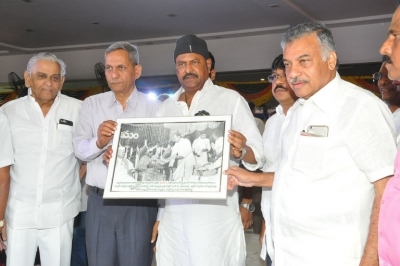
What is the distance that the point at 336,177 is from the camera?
69.7 inches

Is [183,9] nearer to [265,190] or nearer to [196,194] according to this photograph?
[265,190]

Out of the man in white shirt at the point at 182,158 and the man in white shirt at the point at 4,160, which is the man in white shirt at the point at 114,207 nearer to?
the man in white shirt at the point at 4,160

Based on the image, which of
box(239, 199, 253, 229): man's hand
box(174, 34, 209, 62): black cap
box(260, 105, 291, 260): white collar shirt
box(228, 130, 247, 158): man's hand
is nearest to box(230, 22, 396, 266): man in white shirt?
box(228, 130, 247, 158): man's hand

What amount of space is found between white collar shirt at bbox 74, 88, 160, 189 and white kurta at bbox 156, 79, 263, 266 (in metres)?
0.34

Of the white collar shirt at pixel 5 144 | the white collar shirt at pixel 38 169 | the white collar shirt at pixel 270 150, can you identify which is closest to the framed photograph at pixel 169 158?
the white collar shirt at pixel 270 150

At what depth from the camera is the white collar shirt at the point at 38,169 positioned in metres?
2.94

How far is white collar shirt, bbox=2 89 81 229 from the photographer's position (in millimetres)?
2943

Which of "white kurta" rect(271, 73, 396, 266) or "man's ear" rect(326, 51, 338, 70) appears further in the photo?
"man's ear" rect(326, 51, 338, 70)

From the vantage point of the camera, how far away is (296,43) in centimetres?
195

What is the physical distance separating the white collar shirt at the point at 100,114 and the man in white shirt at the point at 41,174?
216mm

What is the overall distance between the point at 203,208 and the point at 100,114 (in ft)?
3.02

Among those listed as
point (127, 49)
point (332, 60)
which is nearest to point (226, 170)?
point (332, 60)

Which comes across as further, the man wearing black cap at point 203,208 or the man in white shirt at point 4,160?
the man in white shirt at point 4,160

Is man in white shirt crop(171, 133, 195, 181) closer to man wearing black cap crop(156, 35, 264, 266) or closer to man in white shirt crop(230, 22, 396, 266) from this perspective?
man wearing black cap crop(156, 35, 264, 266)
